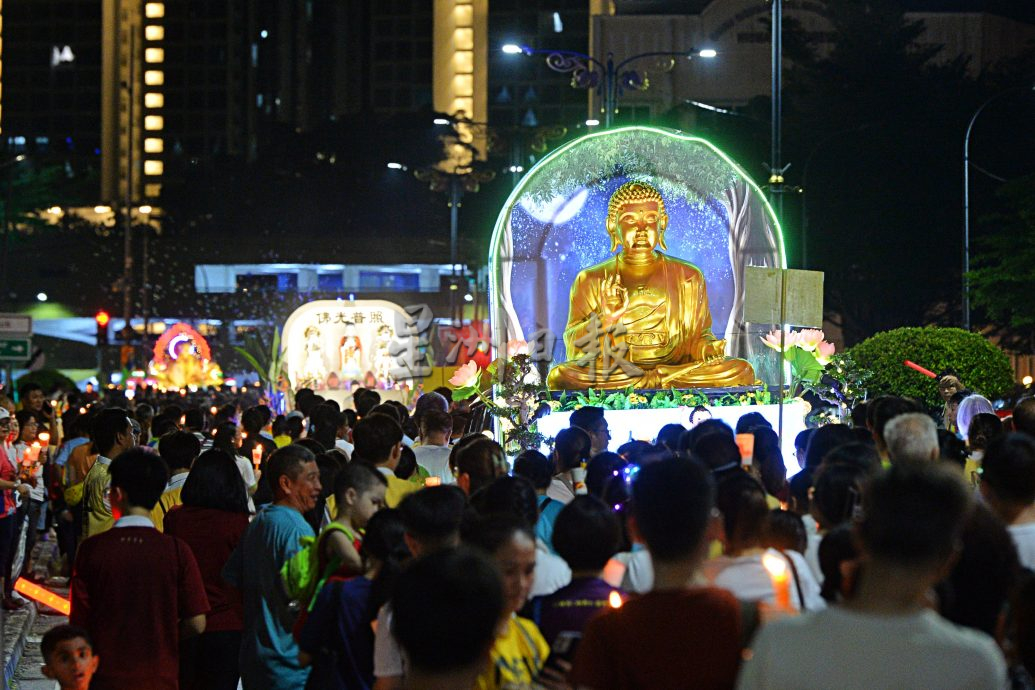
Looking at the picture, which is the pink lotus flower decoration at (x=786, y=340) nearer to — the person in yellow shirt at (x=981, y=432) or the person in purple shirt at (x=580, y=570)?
the person in yellow shirt at (x=981, y=432)

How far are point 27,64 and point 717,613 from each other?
10039 cm

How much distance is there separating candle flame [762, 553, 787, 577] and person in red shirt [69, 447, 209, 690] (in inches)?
111

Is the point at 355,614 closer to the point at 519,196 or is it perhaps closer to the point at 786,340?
the point at 786,340

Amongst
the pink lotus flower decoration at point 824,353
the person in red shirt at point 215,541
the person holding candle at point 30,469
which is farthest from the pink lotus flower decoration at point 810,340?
the person in red shirt at point 215,541

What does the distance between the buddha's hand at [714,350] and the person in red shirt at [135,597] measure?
1206 centimetres

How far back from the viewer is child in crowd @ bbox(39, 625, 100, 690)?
6.39m

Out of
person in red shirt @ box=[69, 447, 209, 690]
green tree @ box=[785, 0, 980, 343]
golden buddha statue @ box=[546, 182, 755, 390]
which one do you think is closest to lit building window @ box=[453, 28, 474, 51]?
green tree @ box=[785, 0, 980, 343]

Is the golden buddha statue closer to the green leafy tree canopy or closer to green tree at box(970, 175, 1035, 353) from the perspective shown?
the green leafy tree canopy

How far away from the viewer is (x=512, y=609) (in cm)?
478

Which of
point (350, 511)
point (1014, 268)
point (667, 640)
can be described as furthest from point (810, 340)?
point (1014, 268)

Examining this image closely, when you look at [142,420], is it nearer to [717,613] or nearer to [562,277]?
[562,277]

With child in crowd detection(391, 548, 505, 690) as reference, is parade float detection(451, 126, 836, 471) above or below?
above

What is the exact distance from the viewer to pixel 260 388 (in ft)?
110

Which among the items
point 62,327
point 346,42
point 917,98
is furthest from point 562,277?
point 346,42
